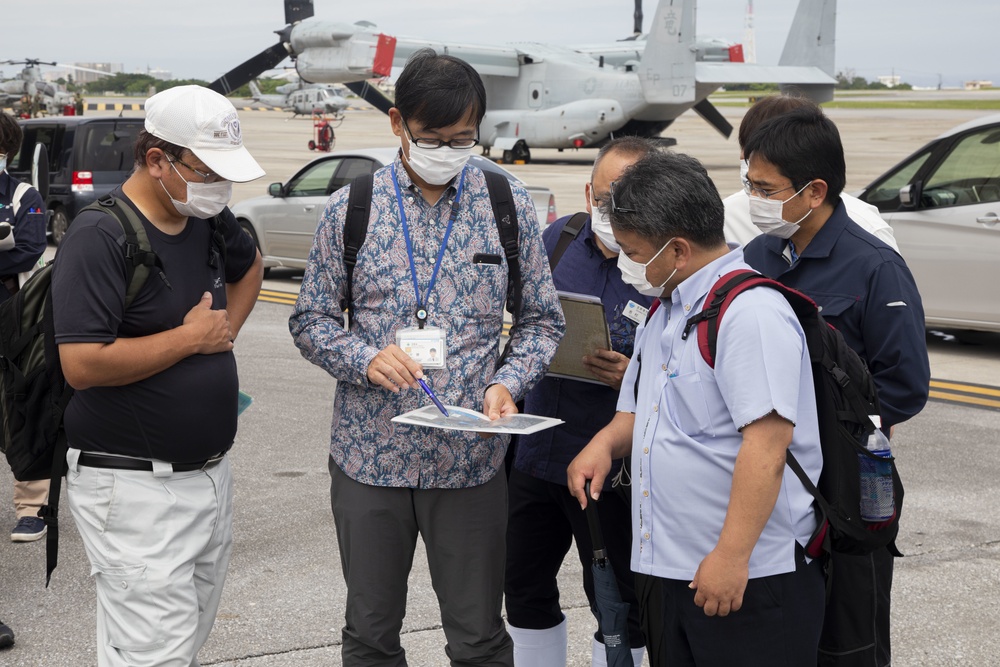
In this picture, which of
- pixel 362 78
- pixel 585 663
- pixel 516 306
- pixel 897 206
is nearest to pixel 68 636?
pixel 585 663

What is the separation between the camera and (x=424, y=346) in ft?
9.48

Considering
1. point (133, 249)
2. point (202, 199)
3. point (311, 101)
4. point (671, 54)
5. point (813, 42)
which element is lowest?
point (311, 101)

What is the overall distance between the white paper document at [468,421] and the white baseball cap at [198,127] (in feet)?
2.41

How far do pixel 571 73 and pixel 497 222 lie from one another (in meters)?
34.4

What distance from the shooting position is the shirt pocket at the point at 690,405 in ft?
7.94

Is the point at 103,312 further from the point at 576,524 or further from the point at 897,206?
the point at 897,206

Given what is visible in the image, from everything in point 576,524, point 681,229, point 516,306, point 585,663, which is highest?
point 681,229

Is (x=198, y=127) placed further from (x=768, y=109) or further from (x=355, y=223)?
(x=768, y=109)

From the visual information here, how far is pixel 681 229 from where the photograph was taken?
2.51 metres

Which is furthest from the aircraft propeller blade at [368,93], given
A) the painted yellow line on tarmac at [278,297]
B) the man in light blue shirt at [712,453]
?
the man in light blue shirt at [712,453]

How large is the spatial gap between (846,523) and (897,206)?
782cm

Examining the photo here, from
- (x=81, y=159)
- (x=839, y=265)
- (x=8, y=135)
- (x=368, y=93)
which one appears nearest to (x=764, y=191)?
(x=839, y=265)

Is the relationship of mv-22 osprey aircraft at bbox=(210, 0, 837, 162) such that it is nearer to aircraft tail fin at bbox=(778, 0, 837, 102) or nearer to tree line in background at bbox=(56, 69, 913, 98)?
aircraft tail fin at bbox=(778, 0, 837, 102)

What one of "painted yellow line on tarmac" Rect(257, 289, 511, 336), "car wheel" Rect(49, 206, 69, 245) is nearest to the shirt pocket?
"painted yellow line on tarmac" Rect(257, 289, 511, 336)
